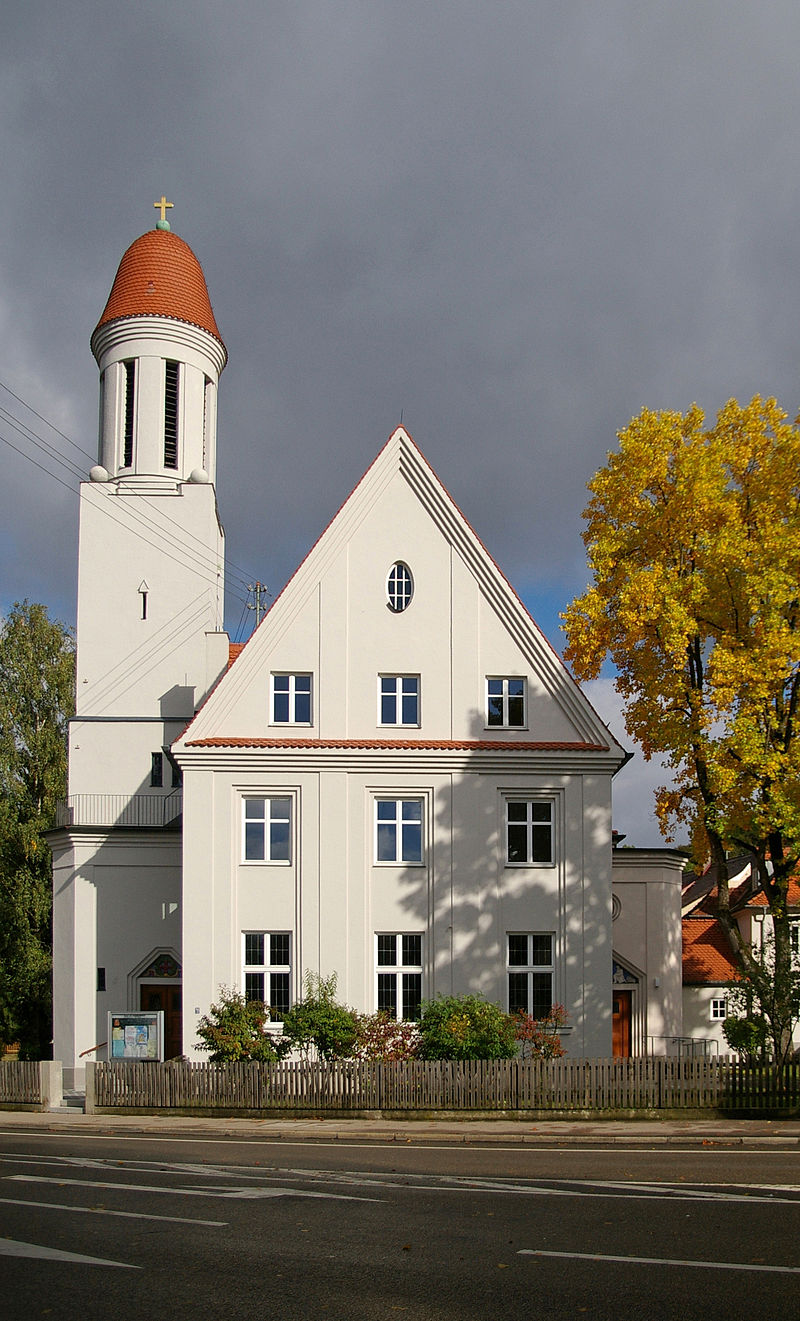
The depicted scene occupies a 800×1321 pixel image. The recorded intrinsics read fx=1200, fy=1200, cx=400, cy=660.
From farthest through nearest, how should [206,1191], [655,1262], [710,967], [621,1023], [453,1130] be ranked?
[710,967] < [621,1023] < [453,1130] < [206,1191] < [655,1262]

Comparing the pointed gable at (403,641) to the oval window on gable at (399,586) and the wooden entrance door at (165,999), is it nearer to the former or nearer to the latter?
the oval window on gable at (399,586)

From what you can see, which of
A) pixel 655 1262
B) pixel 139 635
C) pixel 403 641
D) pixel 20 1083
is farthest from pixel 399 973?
pixel 655 1262

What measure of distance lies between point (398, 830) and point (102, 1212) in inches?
719

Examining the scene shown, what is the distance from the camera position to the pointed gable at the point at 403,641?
30.5 meters

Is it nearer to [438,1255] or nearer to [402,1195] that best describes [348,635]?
[402,1195]

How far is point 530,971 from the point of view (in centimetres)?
2980

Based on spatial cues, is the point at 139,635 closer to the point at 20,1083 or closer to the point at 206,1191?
the point at 20,1083

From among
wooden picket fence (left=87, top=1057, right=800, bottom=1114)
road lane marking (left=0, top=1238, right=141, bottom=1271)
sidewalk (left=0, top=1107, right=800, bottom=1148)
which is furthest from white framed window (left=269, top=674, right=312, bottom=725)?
road lane marking (left=0, top=1238, right=141, bottom=1271)

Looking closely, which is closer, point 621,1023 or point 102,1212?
point 102,1212

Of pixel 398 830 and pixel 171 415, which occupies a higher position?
pixel 171 415

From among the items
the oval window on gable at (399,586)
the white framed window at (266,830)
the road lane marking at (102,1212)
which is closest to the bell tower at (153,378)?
the oval window on gable at (399,586)

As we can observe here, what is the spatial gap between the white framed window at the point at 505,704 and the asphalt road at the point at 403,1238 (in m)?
14.7

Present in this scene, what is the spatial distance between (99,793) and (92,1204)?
25.4m

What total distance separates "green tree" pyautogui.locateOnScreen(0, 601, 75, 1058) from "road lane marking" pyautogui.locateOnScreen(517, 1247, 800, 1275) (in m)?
37.2
